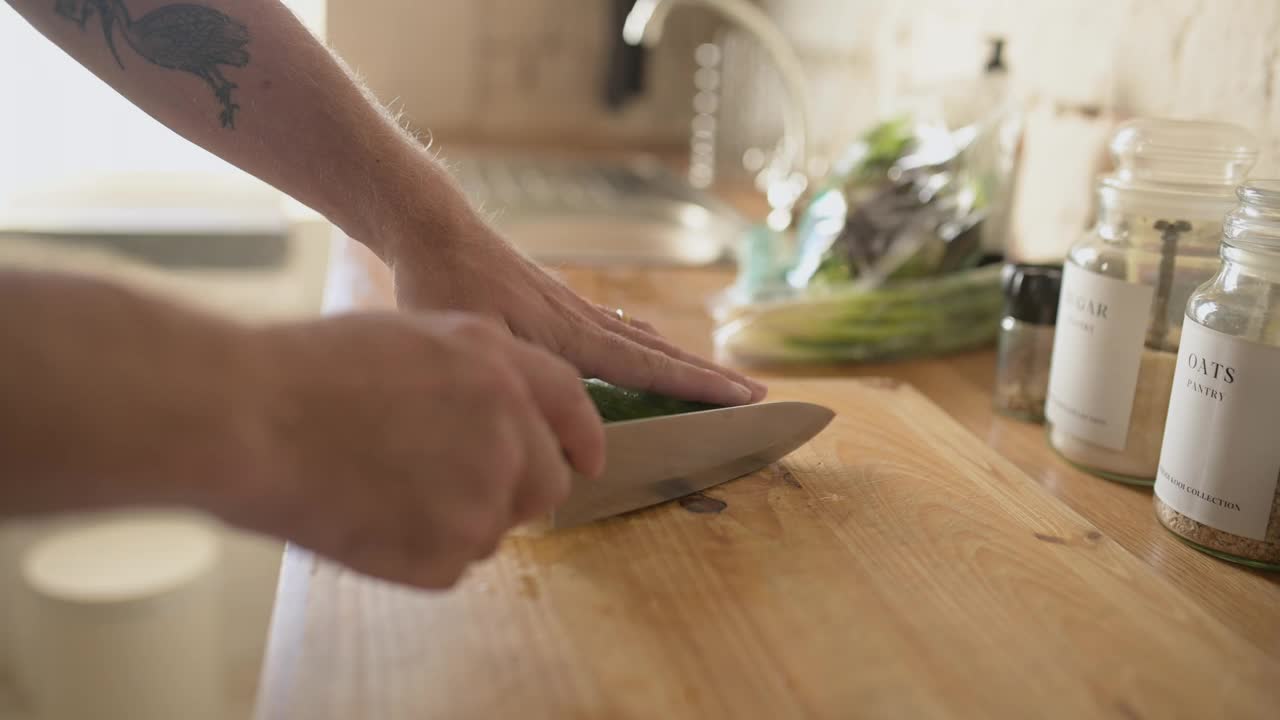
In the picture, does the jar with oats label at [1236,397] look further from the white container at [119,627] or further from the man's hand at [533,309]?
the white container at [119,627]

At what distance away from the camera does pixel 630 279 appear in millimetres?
1468

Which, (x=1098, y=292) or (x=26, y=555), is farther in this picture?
(x=26, y=555)

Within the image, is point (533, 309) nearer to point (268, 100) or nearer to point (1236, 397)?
point (268, 100)

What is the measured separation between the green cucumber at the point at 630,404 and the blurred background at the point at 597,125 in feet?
1.81

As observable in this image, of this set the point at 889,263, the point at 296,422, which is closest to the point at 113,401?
the point at 296,422

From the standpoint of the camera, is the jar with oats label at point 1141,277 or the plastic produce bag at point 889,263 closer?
the jar with oats label at point 1141,277

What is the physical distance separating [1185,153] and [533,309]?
1.61ft

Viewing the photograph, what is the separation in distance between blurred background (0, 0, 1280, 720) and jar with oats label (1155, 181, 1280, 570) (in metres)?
0.31

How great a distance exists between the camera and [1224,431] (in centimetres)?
65

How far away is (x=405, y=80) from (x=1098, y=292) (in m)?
2.18

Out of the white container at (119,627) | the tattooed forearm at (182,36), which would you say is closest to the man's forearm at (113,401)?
the tattooed forearm at (182,36)

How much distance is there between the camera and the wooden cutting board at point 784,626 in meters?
0.53

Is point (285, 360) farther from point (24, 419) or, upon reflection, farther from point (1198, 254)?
point (1198, 254)

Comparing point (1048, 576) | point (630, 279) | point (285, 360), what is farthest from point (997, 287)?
point (285, 360)
